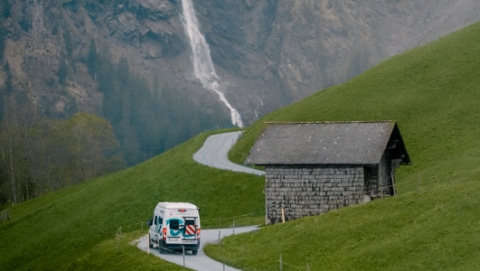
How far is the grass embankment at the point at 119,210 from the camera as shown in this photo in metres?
88.3

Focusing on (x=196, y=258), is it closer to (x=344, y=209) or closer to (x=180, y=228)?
(x=180, y=228)

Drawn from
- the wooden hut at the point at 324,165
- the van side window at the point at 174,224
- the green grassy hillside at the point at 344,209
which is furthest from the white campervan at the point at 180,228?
the wooden hut at the point at 324,165

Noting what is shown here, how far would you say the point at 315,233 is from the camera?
5650cm

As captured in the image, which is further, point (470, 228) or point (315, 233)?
point (315, 233)

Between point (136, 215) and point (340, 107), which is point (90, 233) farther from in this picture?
point (340, 107)

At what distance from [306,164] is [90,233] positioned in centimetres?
3027

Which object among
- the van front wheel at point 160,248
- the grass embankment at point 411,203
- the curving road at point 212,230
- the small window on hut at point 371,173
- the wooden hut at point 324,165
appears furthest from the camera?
the small window on hut at point 371,173

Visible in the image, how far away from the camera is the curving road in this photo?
56281 mm

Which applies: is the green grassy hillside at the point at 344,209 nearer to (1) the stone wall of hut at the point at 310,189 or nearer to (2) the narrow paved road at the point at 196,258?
(2) the narrow paved road at the point at 196,258

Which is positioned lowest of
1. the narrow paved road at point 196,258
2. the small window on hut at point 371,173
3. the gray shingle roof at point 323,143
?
the narrow paved road at point 196,258

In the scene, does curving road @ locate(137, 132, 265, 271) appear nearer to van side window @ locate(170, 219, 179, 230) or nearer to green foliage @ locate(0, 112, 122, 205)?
van side window @ locate(170, 219, 179, 230)

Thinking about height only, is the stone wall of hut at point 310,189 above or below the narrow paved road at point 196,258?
above

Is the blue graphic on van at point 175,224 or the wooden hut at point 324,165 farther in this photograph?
the wooden hut at point 324,165

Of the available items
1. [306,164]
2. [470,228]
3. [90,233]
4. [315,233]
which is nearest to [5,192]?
[90,233]
